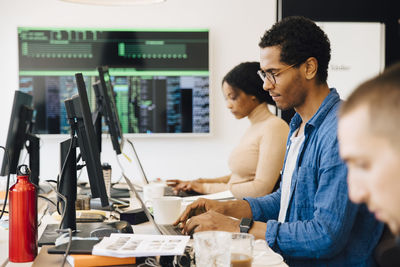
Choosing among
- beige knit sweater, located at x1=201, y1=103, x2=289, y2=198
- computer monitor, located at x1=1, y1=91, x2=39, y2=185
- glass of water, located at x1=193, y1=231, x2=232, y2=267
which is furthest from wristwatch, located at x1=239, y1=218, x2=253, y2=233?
computer monitor, located at x1=1, y1=91, x2=39, y2=185

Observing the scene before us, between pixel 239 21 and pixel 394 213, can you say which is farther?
pixel 239 21

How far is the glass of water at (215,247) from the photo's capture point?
111 centimetres

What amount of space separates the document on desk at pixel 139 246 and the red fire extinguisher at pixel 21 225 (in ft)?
0.62

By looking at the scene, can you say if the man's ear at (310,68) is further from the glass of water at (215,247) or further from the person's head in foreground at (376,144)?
the person's head in foreground at (376,144)

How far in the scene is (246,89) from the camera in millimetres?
2725

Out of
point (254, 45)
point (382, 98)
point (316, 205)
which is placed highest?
point (254, 45)

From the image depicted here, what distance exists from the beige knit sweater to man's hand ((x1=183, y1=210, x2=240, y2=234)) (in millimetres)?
946

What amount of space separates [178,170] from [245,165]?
127 centimetres

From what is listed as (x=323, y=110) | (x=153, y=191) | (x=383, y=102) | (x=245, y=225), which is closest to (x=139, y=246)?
→ (x=245, y=225)

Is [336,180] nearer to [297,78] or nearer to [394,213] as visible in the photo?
[297,78]

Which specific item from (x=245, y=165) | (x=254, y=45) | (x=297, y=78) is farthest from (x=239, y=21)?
(x=297, y=78)

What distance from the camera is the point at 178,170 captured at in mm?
3799

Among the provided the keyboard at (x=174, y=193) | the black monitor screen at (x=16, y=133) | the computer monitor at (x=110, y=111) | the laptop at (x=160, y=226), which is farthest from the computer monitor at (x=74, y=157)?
the keyboard at (x=174, y=193)

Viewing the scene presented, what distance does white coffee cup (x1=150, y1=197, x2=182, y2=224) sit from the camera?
158cm
